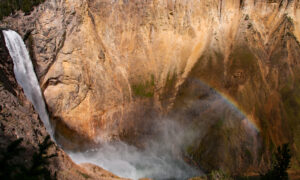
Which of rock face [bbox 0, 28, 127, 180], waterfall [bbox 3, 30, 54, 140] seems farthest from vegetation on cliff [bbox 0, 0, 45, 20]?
rock face [bbox 0, 28, 127, 180]

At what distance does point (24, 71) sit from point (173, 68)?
Result: 852 cm

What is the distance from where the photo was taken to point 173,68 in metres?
16.5

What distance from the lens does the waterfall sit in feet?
41.5

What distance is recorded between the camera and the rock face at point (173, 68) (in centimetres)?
1416

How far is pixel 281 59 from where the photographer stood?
15.3m

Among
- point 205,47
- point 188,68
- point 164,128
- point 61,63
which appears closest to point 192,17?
point 205,47

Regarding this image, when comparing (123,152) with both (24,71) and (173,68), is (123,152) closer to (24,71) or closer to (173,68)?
(173,68)

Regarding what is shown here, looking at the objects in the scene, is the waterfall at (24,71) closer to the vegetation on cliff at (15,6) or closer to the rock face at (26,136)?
the rock face at (26,136)


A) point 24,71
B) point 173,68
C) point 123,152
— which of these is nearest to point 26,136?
point 24,71

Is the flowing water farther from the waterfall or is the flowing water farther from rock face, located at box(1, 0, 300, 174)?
rock face, located at box(1, 0, 300, 174)

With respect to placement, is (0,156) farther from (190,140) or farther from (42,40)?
(190,140)

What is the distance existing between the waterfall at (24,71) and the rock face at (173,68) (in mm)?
614

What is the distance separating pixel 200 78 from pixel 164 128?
3771mm

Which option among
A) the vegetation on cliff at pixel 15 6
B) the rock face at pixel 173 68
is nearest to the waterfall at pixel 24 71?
the rock face at pixel 173 68
